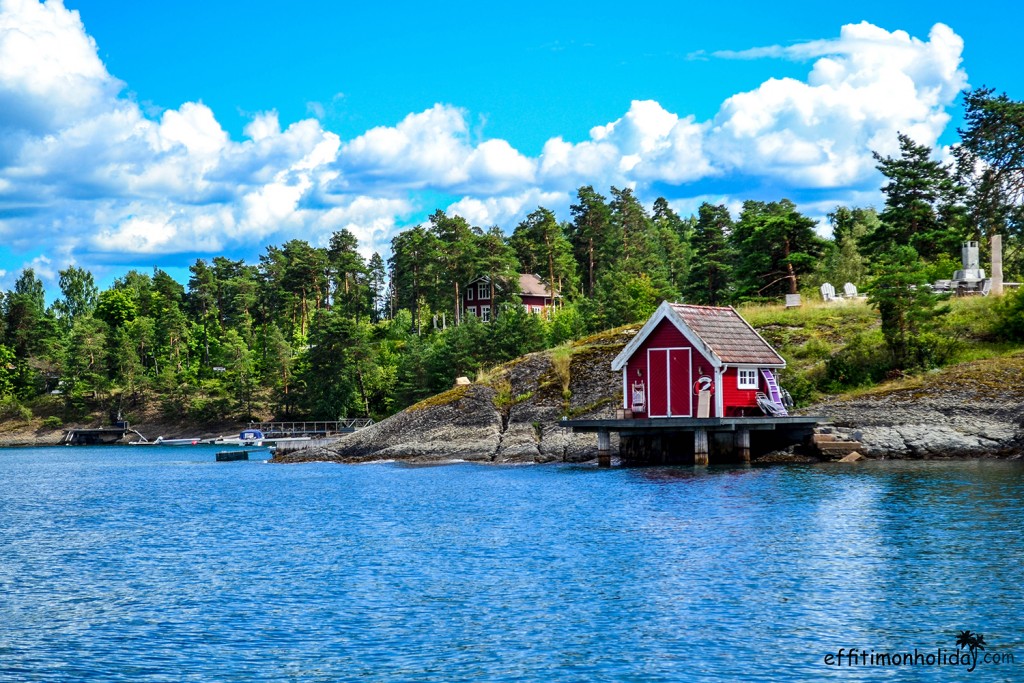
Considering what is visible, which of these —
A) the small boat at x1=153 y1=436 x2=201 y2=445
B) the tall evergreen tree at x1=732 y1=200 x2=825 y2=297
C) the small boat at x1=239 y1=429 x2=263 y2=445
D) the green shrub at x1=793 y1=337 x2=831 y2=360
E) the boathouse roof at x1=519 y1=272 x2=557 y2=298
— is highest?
the boathouse roof at x1=519 y1=272 x2=557 y2=298

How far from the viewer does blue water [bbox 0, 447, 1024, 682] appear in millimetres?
18375

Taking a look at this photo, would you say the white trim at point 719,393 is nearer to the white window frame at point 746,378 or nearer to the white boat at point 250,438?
the white window frame at point 746,378

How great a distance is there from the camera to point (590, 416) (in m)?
59.7

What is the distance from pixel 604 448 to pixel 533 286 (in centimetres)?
6731

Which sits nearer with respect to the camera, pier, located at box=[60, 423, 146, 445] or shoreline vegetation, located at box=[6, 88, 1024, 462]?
shoreline vegetation, located at box=[6, 88, 1024, 462]

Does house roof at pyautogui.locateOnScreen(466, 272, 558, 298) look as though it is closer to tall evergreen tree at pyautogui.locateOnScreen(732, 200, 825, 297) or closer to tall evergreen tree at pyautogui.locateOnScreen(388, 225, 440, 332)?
tall evergreen tree at pyautogui.locateOnScreen(388, 225, 440, 332)

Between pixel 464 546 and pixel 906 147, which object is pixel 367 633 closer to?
pixel 464 546

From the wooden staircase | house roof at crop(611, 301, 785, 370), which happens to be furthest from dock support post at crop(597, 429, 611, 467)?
the wooden staircase

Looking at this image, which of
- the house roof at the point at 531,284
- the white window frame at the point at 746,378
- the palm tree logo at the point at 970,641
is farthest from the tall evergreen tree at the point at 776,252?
the palm tree logo at the point at 970,641

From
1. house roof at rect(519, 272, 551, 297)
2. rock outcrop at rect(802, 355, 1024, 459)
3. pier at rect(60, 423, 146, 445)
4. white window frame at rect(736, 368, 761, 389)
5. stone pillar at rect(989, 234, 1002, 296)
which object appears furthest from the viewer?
pier at rect(60, 423, 146, 445)

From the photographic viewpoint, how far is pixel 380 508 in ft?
→ 132

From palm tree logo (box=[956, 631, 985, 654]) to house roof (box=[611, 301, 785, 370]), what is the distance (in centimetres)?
3065

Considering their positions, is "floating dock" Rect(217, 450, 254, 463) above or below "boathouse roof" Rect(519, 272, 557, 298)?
below

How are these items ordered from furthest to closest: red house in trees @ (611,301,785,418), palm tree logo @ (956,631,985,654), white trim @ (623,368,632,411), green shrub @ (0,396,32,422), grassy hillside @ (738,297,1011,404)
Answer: green shrub @ (0,396,32,422) < grassy hillside @ (738,297,1011,404) < white trim @ (623,368,632,411) < red house in trees @ (611,301,785,418) < palm tree logo @ (956,631,985,654)
